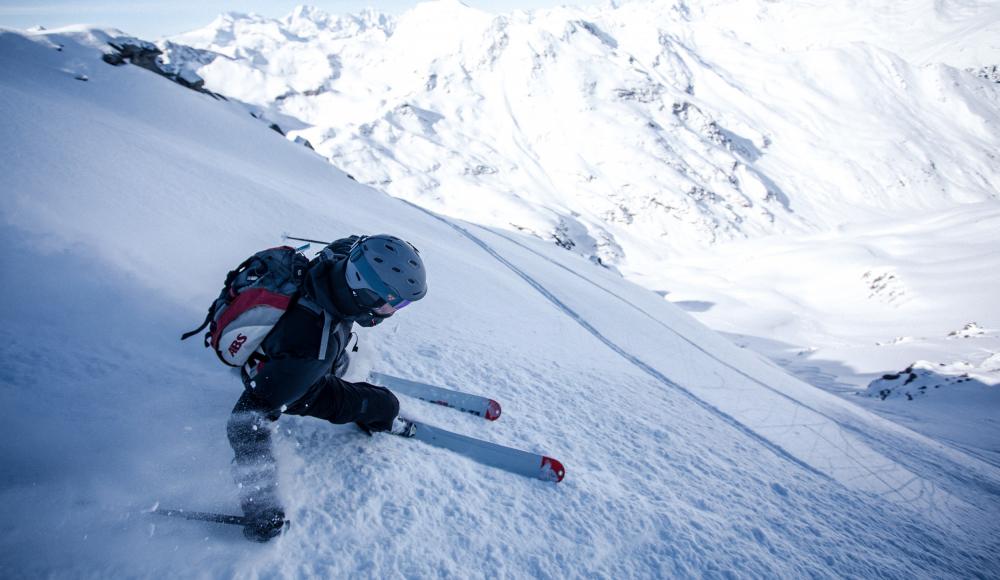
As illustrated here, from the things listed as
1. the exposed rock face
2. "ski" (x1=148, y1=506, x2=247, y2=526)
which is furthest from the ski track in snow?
the exposed rock face

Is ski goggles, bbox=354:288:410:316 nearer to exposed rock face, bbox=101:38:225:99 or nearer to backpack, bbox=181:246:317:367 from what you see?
backpack, bbox=181:246:317:367

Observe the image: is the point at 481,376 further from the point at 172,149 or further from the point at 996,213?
the point at 996,213

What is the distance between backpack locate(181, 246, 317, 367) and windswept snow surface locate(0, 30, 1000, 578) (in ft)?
2.75

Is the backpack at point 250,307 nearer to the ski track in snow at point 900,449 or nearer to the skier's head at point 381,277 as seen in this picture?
the skier's head at point 381,277

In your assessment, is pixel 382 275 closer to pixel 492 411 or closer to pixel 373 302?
pixel 373 302

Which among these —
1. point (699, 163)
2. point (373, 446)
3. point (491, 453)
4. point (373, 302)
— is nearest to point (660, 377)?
point (491, 453)

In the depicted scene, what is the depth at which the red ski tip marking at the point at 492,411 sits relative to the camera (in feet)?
14.0

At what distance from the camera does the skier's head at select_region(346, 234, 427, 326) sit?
2824mm

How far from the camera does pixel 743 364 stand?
10.8 meters

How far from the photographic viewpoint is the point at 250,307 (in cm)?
252

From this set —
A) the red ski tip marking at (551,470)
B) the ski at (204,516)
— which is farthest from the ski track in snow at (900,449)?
the ski at (204,516)

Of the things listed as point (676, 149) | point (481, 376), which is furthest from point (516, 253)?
point (676, 149)

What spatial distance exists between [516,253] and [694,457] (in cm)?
1170

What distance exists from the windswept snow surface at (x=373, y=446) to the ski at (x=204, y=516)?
5 cm
